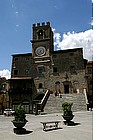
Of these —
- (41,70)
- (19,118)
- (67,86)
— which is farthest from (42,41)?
(19,118)

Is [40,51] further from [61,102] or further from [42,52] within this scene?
[61,102]

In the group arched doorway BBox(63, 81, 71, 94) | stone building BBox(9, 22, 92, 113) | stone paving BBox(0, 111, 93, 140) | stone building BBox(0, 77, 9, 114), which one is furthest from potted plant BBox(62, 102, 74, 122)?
stone building BBox(0, 77, 9, 114)

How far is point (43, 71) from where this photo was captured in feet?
93.6

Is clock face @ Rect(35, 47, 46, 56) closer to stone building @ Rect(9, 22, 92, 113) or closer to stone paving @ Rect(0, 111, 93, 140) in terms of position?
stone building @ Rect(9, 22, 92, 113)

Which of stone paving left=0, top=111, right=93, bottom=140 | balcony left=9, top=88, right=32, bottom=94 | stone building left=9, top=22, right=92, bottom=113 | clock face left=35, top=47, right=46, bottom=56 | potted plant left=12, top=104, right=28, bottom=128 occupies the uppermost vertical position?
clock face left=35, top=47, right=46, bottom=56

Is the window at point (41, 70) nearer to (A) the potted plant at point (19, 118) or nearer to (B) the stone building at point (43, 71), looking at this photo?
(B) the stone building at point (43, 71)

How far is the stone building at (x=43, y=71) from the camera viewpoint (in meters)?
26.9

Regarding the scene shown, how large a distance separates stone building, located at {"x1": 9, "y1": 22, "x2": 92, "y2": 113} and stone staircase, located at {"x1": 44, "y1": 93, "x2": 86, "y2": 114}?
2756mm

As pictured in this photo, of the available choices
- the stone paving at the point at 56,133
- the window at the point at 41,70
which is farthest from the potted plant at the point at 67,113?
the window at the point at 41,70

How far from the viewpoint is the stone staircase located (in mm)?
20000

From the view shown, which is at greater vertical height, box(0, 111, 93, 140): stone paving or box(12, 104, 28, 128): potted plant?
box(12, 104, 28, 128): potted plant

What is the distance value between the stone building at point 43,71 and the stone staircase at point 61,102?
→ 2756 millimetres

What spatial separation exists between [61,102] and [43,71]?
7.78m
